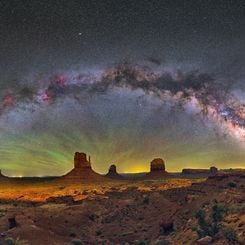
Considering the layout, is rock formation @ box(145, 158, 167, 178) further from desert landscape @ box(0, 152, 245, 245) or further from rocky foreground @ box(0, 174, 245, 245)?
rocky foreground @ box(0, 174, 245, 245)

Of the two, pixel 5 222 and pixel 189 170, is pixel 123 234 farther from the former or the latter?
pixel 189 170

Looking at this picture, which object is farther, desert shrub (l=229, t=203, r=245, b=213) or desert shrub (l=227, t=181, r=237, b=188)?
desert shrub (l=227, t=181, r=237, b=188)

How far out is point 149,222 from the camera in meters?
46.9

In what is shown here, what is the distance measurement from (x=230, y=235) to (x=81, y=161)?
107661mm

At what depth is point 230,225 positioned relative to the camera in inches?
1239

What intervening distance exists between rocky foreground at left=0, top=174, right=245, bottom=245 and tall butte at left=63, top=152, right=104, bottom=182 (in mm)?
67298

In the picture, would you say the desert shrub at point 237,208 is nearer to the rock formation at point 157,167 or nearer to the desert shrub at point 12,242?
Answer: the desert shrub at point 12,242

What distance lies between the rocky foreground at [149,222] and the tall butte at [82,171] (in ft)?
221

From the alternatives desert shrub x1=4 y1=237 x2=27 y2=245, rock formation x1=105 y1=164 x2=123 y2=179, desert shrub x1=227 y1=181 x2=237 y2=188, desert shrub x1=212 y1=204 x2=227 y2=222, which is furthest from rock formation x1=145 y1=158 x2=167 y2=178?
desert shrub x1=4 y1=237 x2=27 y2=245

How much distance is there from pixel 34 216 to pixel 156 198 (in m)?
17.4

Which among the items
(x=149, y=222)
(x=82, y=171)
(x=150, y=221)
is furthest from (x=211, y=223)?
(x=82, y=171)

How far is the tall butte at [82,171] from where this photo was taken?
421 ft

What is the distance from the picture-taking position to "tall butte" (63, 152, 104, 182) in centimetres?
12825

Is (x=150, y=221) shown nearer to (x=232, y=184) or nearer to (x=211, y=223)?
(x=232, y=184)
